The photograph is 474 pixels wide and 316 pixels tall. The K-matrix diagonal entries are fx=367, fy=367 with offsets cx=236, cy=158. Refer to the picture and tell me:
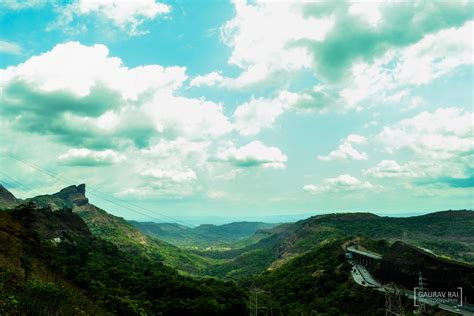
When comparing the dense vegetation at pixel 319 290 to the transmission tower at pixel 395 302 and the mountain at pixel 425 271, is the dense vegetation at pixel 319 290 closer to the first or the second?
the mountain at pixel 425 271

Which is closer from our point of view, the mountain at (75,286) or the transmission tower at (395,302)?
the mountain at (75,286)

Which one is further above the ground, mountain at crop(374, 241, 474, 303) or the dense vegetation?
mountain at crop(374, 241, 474, 303)

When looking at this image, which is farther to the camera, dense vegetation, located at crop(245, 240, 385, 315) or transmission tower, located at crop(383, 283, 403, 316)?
dense vegetation, located at crop(245, 240, 385, 315)

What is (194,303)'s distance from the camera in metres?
94.7

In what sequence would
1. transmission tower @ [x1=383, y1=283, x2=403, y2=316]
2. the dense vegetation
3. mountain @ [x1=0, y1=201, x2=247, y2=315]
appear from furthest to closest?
the dense vegetation, transmission tower @ [x1=383, y1=283, x2=403, y2=316], mountain @ [x1=0, y1=201, x2=247, y2=315]

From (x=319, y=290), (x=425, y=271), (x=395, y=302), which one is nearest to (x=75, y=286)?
(x=395, y=302)

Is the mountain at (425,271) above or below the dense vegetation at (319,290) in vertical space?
above

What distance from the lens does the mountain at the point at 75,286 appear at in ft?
110

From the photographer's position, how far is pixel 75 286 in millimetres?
72438

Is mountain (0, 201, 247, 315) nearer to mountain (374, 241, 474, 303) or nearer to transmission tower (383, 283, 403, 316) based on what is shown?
transmission tower (383, 283, 403, 316)

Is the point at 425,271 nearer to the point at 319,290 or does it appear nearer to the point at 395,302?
the point at 395,302

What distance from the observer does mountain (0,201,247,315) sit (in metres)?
33.6

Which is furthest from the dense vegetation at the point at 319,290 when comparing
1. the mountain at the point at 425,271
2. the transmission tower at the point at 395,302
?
the transmission tower at the point at 395,302

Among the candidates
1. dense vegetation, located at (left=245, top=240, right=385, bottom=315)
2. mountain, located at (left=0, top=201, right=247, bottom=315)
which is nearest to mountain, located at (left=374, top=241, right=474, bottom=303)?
dense vegetation, located at (left=245, top=240, right=385, bottom=315)
